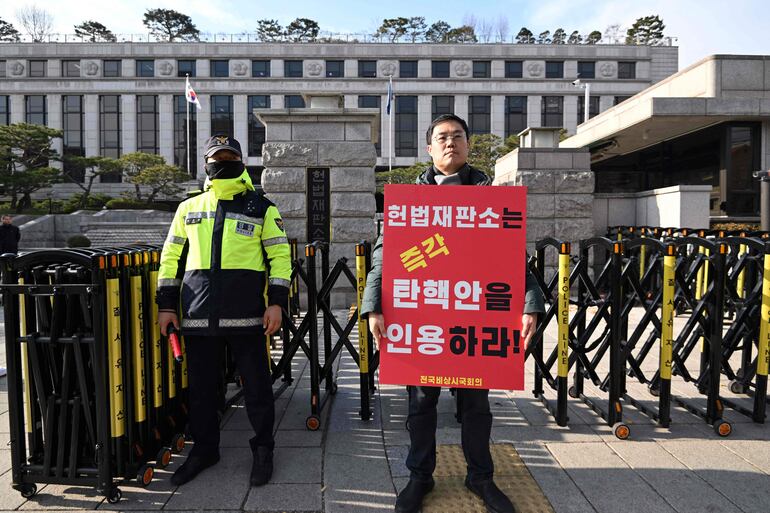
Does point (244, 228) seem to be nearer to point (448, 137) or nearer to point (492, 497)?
point (448, 137)

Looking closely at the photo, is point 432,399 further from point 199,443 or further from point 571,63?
point 571,63

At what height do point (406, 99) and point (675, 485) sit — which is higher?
point (406, 99)

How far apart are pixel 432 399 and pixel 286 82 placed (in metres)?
50.0

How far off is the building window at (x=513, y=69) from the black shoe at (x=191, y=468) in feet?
173

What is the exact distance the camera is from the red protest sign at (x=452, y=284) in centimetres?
299

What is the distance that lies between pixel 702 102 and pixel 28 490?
16521 mm

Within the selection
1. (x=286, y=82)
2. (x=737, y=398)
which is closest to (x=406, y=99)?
(x=286, y=82)

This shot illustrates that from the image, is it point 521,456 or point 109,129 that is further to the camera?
point 109,129

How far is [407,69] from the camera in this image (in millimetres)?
50781

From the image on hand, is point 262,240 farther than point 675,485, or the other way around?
point 262,240

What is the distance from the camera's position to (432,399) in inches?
119

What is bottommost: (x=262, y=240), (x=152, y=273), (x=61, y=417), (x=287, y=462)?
(x=287, y=462)

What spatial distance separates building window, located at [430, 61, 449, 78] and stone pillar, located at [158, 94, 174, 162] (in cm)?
2518

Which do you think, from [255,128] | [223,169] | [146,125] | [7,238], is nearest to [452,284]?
[223,169]
